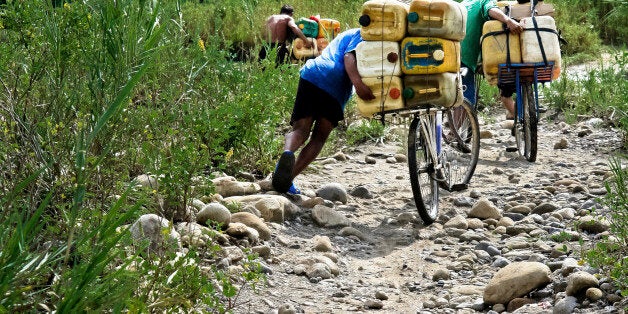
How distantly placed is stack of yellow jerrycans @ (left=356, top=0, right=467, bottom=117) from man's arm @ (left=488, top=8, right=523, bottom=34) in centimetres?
247

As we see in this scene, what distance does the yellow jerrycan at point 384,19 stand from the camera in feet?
20.0

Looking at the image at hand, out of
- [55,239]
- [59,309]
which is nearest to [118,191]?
[55,239]

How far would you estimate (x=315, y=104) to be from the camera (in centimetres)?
693

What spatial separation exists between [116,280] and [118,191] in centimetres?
108

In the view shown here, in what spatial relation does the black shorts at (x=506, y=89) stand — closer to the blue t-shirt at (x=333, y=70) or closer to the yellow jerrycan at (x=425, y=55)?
the blue t-shirt at (x=333, y=70)

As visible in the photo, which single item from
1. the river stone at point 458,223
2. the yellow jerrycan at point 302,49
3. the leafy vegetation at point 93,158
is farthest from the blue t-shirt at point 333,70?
the yellow jerrycan at point 302,49

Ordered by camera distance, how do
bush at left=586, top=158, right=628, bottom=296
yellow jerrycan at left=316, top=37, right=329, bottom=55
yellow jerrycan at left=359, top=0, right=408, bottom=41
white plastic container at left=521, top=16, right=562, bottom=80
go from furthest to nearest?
1. yellow jerrycan at left=316, top=37, right=329, bottom=55
2. white plastic container at left=521, top=16, right=562, bottom=80
3. yellow jerrycan at left=359, top=0, right=408, bottom=41
4. bush at left=586, top=158, right=628, bottom=296

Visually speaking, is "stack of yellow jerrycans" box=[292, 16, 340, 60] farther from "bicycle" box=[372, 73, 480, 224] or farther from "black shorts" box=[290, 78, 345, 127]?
"black shorts" box=[290, 78, 345, 127]

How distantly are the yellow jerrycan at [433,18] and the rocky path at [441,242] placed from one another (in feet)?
4.08

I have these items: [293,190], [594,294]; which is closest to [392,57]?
[293,190]

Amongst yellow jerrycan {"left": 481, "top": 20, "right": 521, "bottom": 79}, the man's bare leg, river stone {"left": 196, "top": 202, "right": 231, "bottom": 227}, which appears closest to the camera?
river stone {"left": 196, "top": 202, "right": 231, "bottom": 227}

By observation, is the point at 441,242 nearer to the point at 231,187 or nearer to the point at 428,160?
the point at 428,160

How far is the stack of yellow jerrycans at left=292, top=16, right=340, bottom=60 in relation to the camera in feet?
40.2

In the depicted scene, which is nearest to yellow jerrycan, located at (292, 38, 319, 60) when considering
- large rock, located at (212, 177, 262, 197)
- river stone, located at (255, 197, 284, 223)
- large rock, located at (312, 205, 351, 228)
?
large rock, located at (212, 177, 262, 197)
